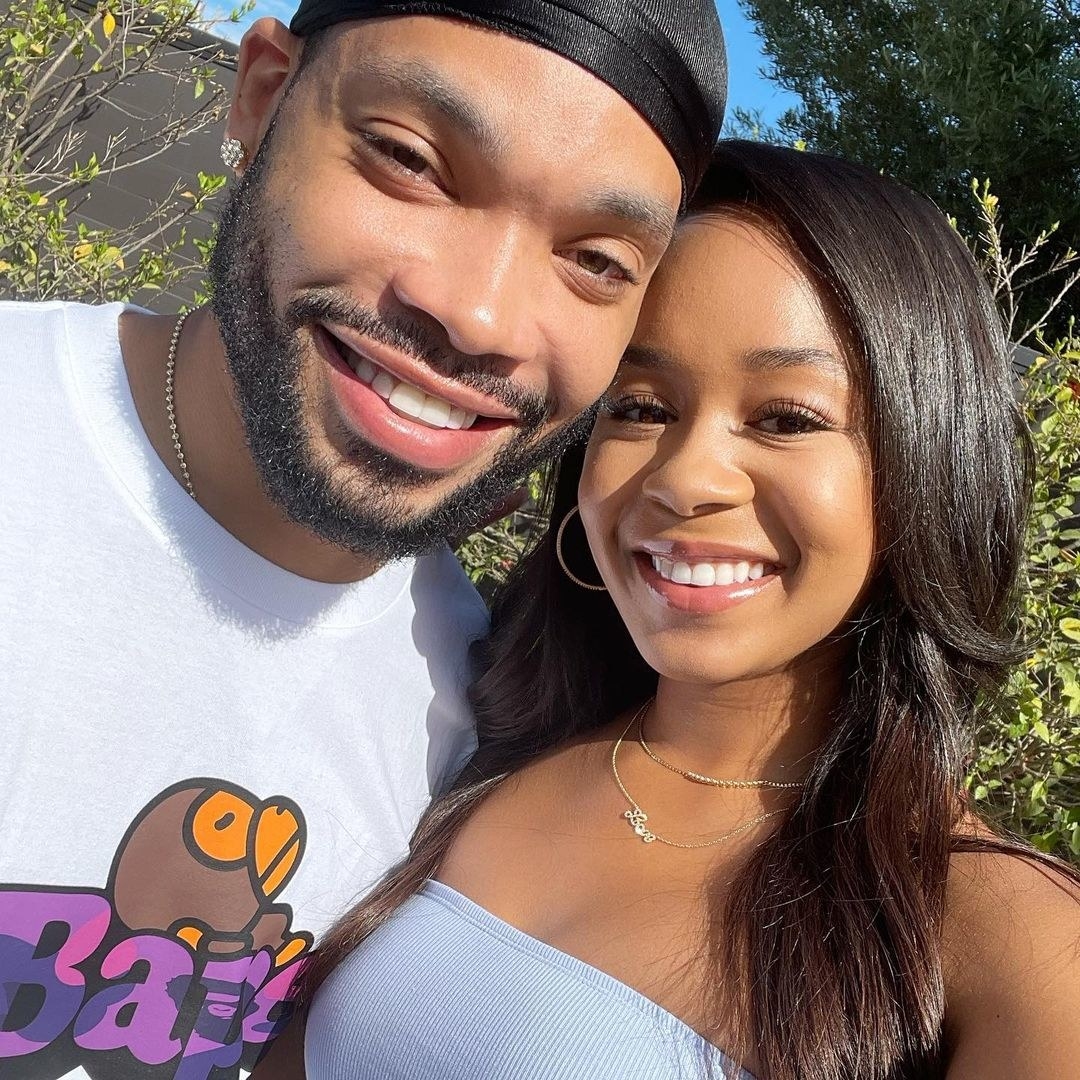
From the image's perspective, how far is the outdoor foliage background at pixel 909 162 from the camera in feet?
8.34

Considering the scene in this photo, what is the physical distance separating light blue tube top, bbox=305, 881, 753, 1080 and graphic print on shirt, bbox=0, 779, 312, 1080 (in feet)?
0.45

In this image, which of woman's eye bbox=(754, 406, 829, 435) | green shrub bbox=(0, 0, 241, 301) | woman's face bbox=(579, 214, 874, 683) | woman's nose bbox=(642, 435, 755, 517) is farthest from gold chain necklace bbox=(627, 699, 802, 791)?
green shrub bbox=(0, 0, 241, 301)

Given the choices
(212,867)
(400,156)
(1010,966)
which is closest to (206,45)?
(400,156)

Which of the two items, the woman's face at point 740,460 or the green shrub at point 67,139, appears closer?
the woman's face at point 740,460

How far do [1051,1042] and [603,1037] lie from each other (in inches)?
25.0

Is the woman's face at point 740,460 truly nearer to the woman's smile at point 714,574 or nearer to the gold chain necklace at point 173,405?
the woman's smile at point 714,574

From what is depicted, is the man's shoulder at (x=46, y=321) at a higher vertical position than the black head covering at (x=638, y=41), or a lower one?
lower

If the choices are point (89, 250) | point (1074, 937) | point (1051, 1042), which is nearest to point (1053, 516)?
point (1074, 937)

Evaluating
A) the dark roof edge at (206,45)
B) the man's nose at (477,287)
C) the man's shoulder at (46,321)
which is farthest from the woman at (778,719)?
the dark roof edge at (206,45)

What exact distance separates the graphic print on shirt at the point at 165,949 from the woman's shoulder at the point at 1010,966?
1075mm

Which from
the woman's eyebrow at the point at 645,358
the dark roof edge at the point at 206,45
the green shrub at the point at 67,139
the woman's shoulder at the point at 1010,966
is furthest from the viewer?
the dark roof edge at the point at 206,45

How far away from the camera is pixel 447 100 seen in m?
1.63

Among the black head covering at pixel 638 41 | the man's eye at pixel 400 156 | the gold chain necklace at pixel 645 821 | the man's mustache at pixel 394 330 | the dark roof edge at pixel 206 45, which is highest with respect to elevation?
the dark roof edge at pixel 206 45

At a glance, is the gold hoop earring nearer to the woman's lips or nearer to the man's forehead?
the woman's lips
